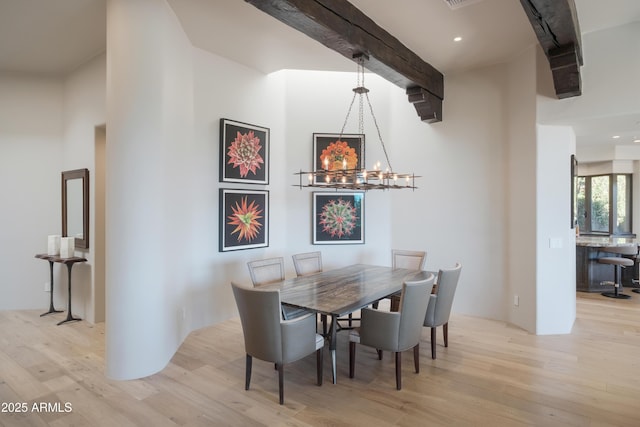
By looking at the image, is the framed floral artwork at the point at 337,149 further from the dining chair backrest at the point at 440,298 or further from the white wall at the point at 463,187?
the dining chair backrest at the point at 440,298

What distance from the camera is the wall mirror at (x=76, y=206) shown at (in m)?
4.56

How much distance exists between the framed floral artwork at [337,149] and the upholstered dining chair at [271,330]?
2866 millimetres

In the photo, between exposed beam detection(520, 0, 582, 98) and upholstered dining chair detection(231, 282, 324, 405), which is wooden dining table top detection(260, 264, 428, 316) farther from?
exposed beam detection(520, 0, 582, 98)

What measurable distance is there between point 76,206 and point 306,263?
3160mm

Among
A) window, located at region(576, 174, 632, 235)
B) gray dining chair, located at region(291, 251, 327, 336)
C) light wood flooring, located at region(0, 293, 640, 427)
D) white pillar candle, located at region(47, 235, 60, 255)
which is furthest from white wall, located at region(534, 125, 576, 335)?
white pillar candle, located at region(47, 235, 60, 255)

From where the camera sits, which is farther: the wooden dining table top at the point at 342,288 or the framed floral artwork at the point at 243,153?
the framed floral artwork at the point at 243,153

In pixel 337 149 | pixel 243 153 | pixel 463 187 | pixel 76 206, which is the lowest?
pixel 76 206

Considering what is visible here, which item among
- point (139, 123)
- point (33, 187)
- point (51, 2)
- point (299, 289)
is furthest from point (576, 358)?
point (33, 187)

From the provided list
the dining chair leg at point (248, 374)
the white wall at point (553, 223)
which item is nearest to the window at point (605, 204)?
the white wall at point (553, 223)

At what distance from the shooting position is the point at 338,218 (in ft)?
17.8

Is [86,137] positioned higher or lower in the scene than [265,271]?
higher

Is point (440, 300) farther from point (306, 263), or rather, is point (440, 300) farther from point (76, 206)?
point (76, 206)

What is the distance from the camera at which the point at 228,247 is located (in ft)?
15.0

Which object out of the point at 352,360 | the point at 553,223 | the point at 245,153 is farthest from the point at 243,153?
the point at 553,223
